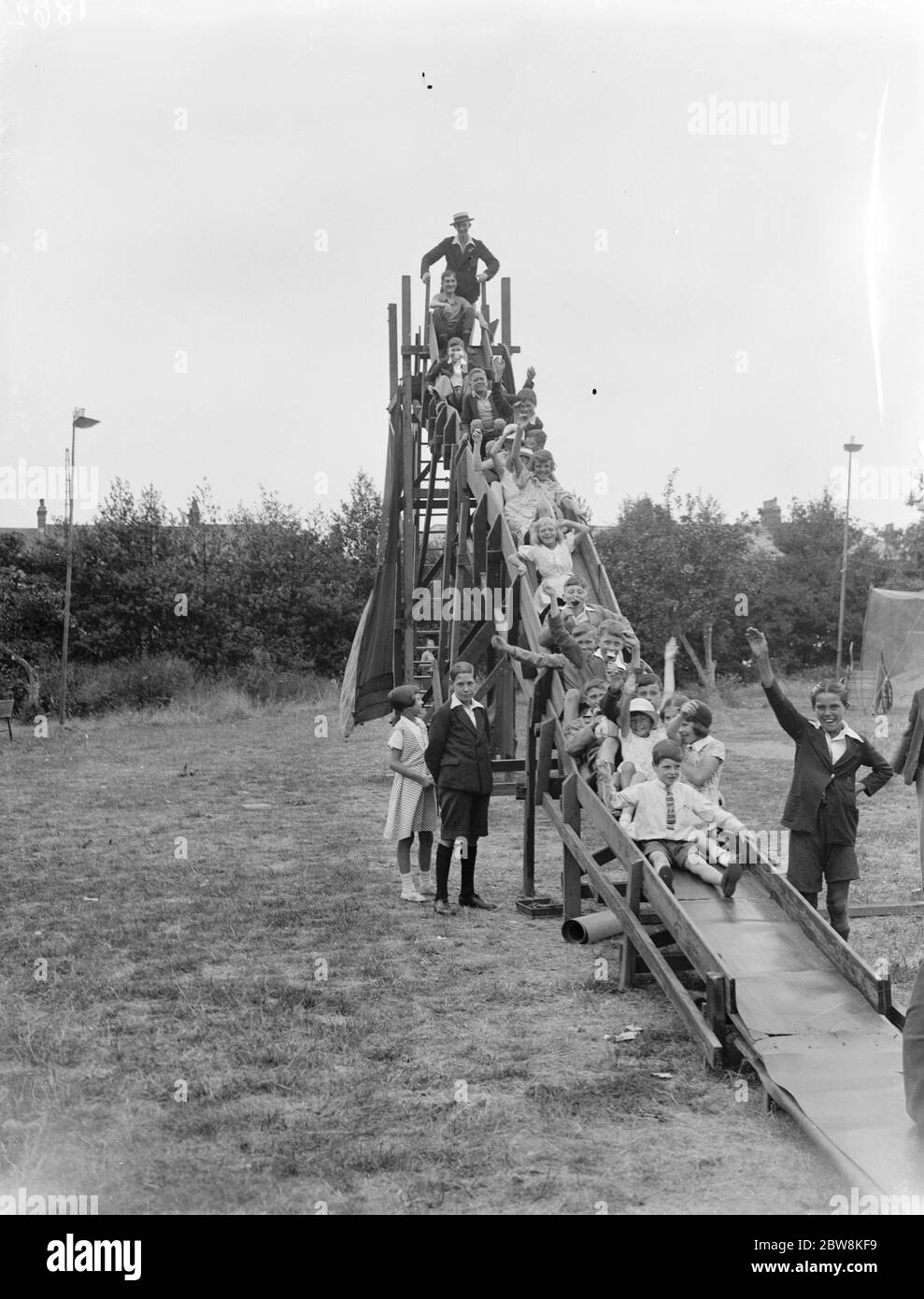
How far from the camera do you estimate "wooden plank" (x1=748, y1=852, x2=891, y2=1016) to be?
18.9 feet

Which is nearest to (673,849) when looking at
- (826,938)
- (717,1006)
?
(826,938)

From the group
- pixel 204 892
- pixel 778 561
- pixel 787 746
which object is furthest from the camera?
pixel 778 561

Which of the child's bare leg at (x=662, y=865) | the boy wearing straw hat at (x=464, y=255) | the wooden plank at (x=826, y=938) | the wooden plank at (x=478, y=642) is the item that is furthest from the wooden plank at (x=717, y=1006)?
the boy wearing straw hat at (x=464, y=255)

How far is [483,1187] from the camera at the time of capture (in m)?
4.46

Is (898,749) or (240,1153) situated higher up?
(898,749)

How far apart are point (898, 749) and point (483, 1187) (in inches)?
125

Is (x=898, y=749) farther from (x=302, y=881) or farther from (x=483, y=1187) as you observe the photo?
(x=302, y=881)

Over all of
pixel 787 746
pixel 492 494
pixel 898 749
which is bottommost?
pixel 787 746

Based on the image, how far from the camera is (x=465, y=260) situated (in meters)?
15.4

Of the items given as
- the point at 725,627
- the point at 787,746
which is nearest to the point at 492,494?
the point at 787,746

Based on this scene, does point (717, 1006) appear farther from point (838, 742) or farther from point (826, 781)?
point (838, 742)

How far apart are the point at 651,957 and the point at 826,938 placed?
2.93 ft

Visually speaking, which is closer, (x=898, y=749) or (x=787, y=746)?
(x=898, y=749)
